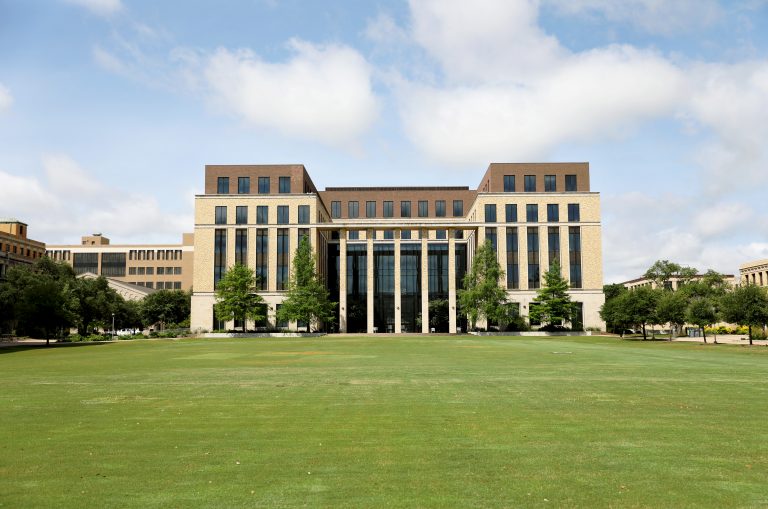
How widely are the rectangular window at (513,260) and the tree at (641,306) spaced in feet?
85.4

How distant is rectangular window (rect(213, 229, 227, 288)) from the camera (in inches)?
3991

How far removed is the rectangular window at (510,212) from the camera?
10169 cm

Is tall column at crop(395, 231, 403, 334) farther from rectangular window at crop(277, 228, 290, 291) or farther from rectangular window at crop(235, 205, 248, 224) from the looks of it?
rectangular window at crop(235, 205, 248, 224)

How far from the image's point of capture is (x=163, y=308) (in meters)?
129

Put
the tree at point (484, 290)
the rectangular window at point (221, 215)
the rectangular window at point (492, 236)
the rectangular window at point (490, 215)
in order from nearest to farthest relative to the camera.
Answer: the tree at point (484, 290) < the rectangular window at point (492, 236) < the rectangular window at point (490, 215) < the rectangular window at point (221, 215)

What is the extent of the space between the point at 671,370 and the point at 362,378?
1525cm

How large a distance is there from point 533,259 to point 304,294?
40.7 m

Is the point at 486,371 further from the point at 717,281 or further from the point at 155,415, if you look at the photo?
the point at 717,281

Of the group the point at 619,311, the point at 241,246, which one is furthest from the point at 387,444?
the point at 241,246

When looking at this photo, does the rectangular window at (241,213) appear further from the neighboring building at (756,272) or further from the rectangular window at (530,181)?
the neighboring building at (756,272)

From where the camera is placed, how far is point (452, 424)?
45.7ft

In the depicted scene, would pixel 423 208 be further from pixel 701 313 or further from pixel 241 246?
pixel 701 313

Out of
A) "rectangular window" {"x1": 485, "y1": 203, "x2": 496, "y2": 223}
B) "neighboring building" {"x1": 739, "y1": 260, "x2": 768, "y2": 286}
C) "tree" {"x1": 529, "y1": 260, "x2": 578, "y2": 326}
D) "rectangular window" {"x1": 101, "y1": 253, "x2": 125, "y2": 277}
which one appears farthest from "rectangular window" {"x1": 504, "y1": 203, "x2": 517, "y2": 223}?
"rectangular window" {"x1": 101, "y1": 253, "x2": 125, "y2": 277}

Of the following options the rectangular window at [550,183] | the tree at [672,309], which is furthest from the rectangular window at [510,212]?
the tree at [672,309]
